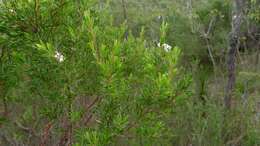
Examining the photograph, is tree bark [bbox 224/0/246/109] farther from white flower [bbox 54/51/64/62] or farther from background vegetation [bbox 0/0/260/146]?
white flower [bbox 54/51/64/62]

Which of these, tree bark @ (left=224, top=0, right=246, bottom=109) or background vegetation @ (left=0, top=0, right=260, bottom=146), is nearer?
background vegetation @ (left=0, top=0, right=260, bottom=146)

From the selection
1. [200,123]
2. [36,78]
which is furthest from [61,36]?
[200,123]

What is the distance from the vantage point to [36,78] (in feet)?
8.20

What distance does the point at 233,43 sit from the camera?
17.2 feet

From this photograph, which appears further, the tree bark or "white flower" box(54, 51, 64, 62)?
the tree bark

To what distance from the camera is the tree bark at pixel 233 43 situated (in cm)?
508

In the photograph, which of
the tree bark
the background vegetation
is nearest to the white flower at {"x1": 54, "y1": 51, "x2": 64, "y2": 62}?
the background vegetation

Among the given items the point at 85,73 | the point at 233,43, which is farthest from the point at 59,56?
the point at 233,43

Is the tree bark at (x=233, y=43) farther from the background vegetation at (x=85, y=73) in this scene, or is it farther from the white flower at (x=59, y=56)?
the white flower at (x=59, y=56)

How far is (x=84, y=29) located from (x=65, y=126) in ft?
2.79

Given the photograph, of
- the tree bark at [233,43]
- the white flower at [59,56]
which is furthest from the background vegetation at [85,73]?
the tree bark at [233,43]

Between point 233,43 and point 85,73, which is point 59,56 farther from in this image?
point 233,43

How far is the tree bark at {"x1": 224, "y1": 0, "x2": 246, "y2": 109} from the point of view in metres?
5.08

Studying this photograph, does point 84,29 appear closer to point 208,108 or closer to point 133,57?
point 133,57
